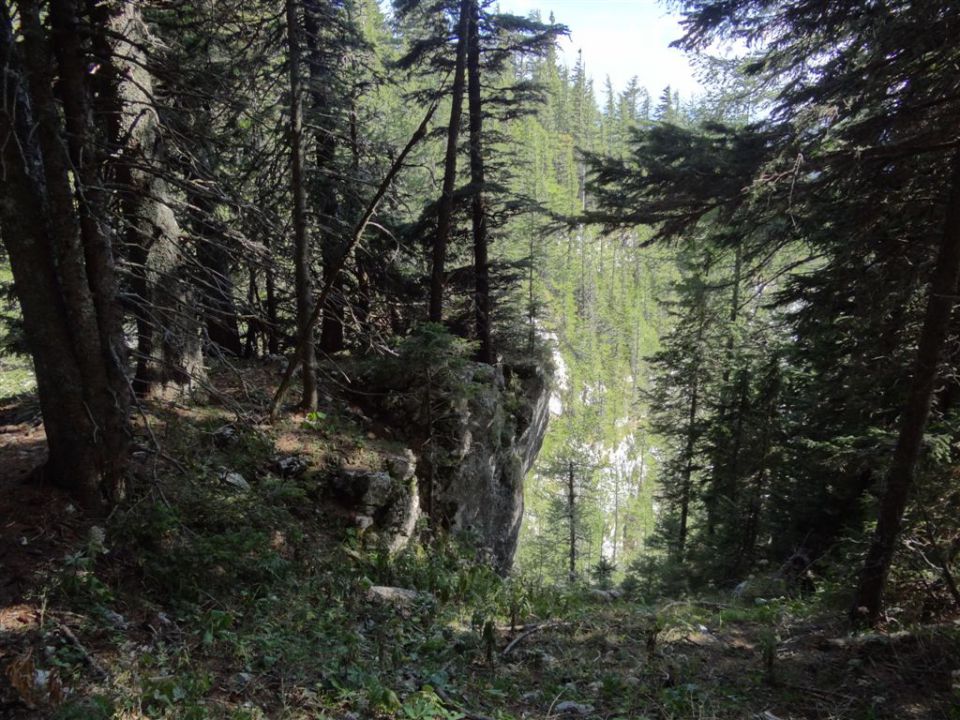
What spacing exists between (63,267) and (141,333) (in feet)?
10.9

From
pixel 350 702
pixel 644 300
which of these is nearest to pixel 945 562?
pixel 350 702

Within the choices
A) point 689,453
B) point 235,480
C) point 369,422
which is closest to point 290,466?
point 235,480

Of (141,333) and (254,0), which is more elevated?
(254,0)

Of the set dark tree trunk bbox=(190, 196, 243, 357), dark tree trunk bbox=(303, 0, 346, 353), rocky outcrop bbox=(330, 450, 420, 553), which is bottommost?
rocky outcrop bbox=(330, 450, 420, 553)

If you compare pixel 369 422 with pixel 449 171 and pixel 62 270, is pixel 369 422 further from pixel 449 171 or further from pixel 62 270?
pixel 62 270

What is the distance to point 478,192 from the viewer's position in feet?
48.1

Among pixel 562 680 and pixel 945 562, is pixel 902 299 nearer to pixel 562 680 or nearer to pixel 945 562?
pixel 945 562

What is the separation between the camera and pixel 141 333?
7965 mm

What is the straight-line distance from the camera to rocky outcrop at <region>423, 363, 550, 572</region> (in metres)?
12.0

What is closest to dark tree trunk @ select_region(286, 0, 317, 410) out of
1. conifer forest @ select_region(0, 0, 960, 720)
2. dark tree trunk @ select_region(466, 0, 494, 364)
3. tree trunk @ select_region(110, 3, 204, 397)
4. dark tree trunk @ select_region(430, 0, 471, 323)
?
conifer forest @ select_region(0, 0, 960, 720)

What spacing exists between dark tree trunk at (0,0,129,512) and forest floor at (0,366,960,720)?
437 millimetres

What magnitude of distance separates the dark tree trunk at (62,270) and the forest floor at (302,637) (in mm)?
437

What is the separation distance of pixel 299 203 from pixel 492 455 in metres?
7.82

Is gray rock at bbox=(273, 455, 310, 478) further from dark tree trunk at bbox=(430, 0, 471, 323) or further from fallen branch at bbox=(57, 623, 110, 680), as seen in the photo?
dark tree trunk at bbox=(430, 0, 471, 323)
